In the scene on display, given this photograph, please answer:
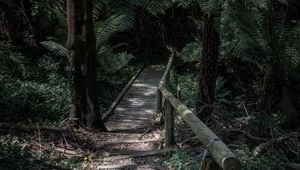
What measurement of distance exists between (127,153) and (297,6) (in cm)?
581

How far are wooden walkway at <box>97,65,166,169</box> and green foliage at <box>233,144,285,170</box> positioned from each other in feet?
2.86

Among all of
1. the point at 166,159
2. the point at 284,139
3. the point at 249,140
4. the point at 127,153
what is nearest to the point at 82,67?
the point at 127,153

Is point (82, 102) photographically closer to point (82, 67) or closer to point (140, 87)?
point (82, 67)

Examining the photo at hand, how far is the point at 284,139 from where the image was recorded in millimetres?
5047

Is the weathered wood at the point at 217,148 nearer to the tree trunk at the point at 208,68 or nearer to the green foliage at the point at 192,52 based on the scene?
the tree trunk at the point at 208,68

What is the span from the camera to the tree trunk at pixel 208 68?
227 inches

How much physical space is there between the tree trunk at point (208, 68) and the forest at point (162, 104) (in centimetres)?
1

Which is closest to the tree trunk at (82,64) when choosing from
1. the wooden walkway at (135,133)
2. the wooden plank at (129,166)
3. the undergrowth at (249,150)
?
the wooden walkway at (135,133)

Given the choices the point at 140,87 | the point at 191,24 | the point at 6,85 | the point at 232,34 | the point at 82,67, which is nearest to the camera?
the point at 82,67

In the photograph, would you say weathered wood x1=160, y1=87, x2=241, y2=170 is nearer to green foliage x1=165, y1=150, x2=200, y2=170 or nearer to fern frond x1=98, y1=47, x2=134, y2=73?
green foliage x1=165, y1=150, x2=200, y2=170

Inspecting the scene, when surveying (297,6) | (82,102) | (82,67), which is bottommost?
(82,102)

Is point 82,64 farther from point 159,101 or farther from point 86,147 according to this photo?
point 159,101

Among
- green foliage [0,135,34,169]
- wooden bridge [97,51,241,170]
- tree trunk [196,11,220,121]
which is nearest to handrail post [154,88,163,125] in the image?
wooden bridge [97,51,241,170]

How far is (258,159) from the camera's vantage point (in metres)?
4.46
